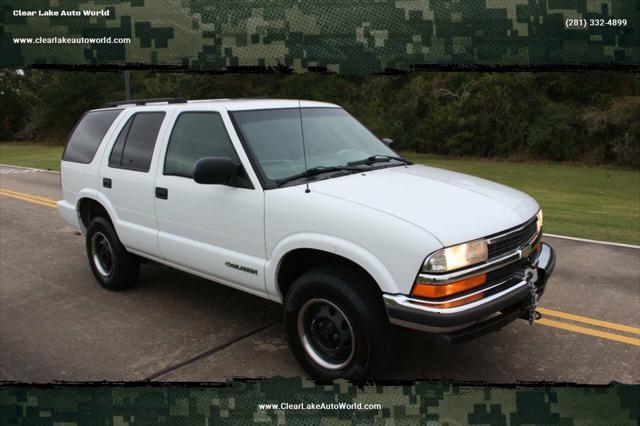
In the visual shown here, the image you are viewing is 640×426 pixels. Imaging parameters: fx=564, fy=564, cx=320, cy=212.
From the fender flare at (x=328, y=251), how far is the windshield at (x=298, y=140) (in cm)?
53

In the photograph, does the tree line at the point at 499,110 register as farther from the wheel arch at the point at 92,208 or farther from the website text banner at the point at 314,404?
the website text banner at the point at 314,404

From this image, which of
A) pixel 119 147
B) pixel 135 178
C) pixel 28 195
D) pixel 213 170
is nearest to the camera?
pixel 213 170

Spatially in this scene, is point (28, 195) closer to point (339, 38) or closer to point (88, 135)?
point (88, 135)

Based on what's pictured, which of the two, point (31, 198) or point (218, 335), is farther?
point (31, 198)

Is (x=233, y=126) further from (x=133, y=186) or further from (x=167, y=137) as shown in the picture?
(x=133, y=186)

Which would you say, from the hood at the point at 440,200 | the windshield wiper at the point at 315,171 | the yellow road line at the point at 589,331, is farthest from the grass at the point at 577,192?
the windshield wiper at the point at 315,171

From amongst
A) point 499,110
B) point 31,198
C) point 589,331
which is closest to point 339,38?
point 589,331

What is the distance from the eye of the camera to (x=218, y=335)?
481 cm

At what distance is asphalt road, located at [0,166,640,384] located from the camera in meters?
4.15

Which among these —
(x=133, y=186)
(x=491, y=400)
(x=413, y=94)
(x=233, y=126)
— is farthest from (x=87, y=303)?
(x=413, y=94)

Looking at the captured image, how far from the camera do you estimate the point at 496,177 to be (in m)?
17.5

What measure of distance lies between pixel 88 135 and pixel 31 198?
6.94 meters

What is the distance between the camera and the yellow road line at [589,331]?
462cm

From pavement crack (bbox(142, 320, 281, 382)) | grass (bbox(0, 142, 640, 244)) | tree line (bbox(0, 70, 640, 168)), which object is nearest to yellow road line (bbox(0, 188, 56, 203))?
grass (bbox(0, 142, 640, 244))
